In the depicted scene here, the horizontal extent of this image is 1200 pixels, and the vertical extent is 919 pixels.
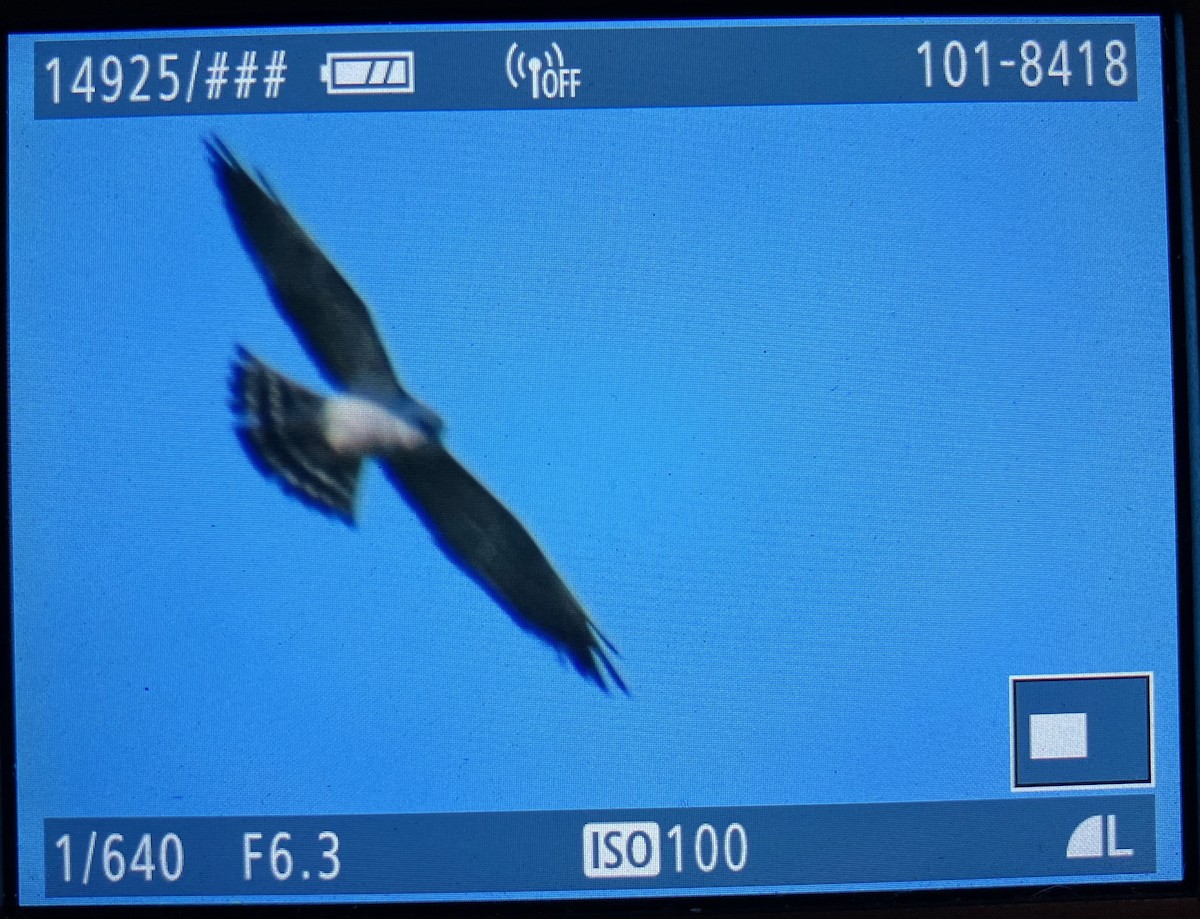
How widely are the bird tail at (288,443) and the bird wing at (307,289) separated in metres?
0.04

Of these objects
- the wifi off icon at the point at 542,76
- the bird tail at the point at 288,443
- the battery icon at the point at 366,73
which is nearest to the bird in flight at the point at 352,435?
the bird tail at the point at 288,443

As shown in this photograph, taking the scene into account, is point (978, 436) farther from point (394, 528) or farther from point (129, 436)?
point (129, 436)

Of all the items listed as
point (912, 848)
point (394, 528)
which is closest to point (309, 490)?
point (394, 528)

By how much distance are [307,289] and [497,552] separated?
270 millimetres

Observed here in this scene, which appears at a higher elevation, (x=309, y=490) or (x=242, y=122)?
(x=242, y=122)

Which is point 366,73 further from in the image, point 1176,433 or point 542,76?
point 1176,433

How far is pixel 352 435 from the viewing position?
2.86ft

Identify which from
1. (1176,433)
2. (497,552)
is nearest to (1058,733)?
(1176,433)

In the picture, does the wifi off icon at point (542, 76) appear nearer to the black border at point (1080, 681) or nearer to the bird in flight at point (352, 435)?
the bird in flight at point (352, 435)

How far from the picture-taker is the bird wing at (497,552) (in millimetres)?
869

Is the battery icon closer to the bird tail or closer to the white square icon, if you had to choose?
the bird tail

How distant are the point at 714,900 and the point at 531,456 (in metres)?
0.40

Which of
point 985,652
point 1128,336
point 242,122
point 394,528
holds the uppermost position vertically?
point 242,122

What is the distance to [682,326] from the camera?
2.87ft
